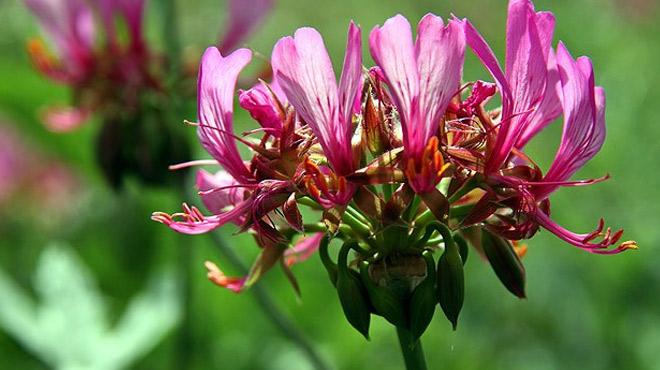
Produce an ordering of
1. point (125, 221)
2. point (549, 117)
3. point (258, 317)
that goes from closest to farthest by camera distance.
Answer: point (549, 117)
point (258, 317)
point (125, 221)

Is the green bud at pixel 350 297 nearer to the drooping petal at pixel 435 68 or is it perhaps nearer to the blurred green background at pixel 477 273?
the drooping petal at pixel 435 68

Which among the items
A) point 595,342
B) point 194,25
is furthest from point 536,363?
point 194,25

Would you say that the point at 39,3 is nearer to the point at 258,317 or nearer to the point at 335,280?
the point at 258,317

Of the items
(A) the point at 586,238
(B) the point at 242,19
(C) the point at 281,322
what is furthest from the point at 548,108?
(B) the point at 242,19

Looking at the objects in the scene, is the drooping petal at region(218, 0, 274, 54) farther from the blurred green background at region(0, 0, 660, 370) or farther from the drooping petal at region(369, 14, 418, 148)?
the drooping petal at region(369, 14, 418, 148)

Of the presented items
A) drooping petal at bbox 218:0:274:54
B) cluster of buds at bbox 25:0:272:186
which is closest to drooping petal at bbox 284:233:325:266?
cluster of buds at bbox 25:0:272:186

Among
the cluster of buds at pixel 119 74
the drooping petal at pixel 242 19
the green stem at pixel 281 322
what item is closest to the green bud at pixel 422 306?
the green stem at pixel 281 322
